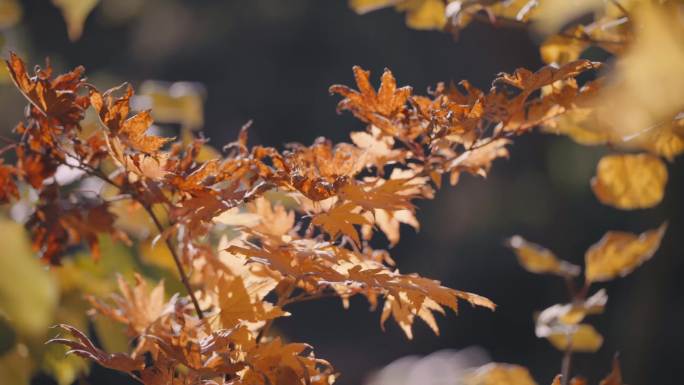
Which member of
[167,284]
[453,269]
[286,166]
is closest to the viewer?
[286,166]

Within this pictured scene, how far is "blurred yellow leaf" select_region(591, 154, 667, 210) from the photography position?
748mm

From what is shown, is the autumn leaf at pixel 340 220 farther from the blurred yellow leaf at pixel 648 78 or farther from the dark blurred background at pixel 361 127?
the dark blurred background at pixel 361 127

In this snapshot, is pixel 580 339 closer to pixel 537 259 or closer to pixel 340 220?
pixel 537 259

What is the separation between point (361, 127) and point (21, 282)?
16.1ft

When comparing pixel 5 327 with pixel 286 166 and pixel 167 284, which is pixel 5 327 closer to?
pixel 167 284

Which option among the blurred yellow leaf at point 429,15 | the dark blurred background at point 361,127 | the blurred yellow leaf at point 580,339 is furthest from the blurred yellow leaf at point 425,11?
the dark blurred background at point 361,127

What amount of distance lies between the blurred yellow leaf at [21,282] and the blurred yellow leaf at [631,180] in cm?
54

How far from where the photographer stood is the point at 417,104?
569 millimetres

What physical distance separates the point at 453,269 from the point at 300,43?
247 centimetres

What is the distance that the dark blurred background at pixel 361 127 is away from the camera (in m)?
4.75

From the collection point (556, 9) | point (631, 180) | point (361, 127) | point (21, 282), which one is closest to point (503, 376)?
point (631, 180)

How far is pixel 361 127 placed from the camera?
17.9ft

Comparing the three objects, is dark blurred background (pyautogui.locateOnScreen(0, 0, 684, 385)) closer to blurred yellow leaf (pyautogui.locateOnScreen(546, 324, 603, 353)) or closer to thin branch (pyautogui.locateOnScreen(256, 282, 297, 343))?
blurred yellow leaf (pyautogui.locateOnScreen(546, 324, 603, 353))

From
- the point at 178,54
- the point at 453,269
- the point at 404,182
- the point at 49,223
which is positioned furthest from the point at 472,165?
the point at 178,54
